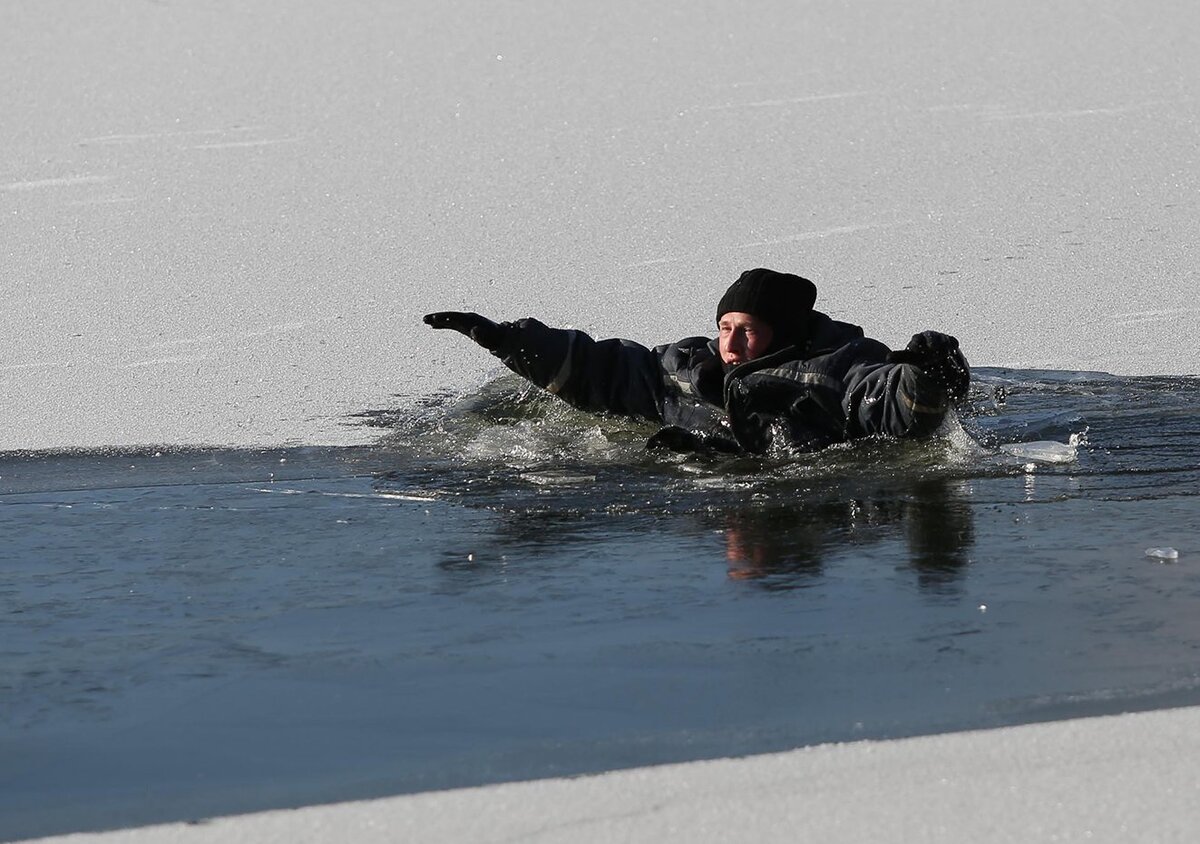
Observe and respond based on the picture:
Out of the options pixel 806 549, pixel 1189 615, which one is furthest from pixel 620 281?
pixel 1189 615

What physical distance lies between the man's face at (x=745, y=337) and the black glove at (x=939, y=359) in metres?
0.84

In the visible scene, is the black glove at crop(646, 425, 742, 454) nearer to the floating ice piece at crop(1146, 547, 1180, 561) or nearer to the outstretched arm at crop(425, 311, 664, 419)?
the outstretched arm at crop(425, 311, 664, 419)

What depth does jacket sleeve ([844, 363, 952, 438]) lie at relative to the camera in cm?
474

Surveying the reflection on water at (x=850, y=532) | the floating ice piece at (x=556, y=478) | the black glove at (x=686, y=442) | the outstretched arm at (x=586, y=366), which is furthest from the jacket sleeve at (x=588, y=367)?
the reflection on water at (x=850, y=532)

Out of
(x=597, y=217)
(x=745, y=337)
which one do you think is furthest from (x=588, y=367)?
(x=597, y=217)

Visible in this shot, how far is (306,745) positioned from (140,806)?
0.31 meters

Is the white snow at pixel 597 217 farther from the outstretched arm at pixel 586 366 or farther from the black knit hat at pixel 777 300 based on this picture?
the black knit hat at pixel 777 300

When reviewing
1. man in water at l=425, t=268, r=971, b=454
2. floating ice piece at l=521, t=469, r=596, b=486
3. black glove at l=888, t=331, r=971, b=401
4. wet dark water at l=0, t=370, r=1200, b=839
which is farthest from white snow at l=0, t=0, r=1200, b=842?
black glove at l=888, t=331, r=971, b=401

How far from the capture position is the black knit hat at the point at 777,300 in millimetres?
5406

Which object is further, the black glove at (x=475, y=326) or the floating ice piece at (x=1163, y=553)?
the black glove at (x=475, y=326)

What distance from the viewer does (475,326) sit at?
5.64m

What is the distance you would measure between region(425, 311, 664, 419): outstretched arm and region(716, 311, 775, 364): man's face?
1.16ft

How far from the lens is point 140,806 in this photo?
2.54 meters

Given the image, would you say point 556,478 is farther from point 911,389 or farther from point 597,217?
point 597,217
